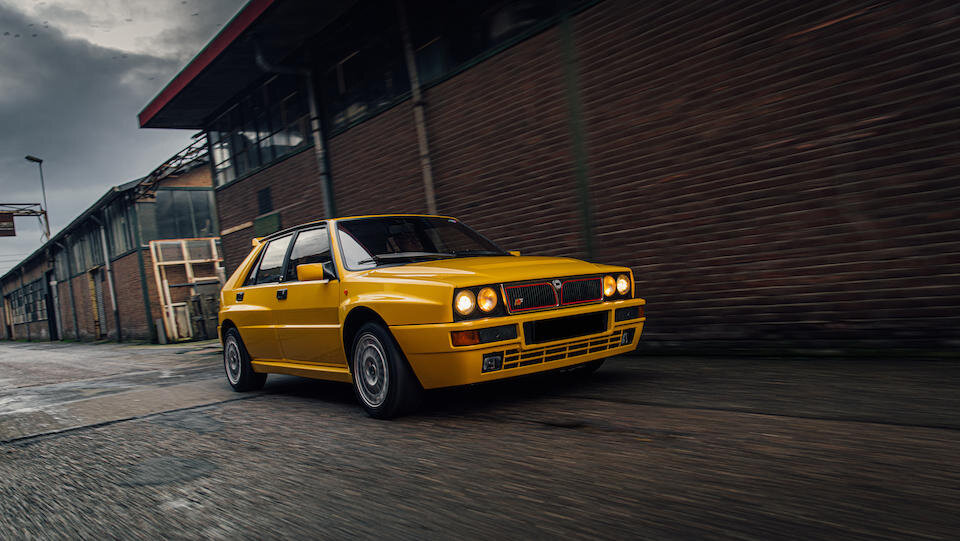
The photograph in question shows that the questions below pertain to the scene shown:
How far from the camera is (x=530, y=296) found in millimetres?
4168

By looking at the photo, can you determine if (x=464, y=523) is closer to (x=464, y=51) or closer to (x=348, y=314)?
(x=348, y=314)

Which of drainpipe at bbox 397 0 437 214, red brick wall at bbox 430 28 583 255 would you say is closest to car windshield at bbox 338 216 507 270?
red brick wall at bbox 430 28 583 255

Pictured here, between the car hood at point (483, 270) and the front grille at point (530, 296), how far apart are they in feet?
0.19

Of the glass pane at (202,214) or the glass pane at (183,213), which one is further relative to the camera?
the glass pane at (202,214)

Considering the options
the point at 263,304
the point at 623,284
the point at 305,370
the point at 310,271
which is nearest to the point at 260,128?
the point at 263,304

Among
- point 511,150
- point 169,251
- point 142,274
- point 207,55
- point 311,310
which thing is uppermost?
point 207,55

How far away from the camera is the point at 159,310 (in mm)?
23703

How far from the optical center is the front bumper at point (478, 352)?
3.94 m

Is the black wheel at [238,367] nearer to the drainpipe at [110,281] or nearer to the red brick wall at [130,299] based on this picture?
the red brick wall at [130,299]

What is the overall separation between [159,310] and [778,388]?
23.7 m

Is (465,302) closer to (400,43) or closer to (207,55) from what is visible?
(400,43)

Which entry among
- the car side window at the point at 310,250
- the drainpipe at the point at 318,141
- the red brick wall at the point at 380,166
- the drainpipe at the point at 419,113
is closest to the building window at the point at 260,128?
the drainpipe at the point at 318,141

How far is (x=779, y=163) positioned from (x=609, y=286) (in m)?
2.19

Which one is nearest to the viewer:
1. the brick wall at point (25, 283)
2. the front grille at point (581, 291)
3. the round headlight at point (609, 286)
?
the front grille at point (581, 291)
